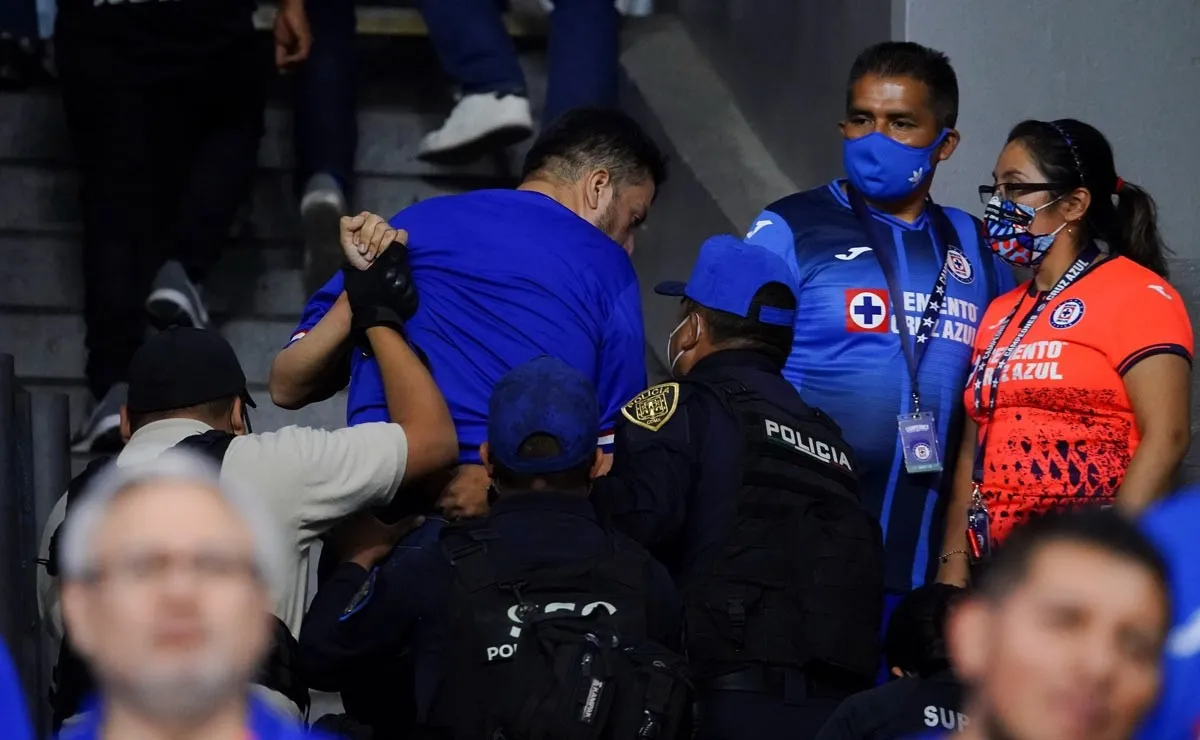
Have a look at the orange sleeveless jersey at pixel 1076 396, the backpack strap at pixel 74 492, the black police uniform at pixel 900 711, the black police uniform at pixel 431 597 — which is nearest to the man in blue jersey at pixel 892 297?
the orange sleeveless jersey at pixel 1076 396

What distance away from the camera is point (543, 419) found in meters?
3.46

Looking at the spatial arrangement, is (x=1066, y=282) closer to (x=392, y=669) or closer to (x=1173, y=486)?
(x=1173, y=486)

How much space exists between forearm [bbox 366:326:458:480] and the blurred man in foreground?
1.59 m

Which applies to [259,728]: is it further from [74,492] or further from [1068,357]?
[1068,357]

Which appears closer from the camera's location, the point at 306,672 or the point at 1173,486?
the point at 306,672

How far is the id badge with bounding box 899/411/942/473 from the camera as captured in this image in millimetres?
4379

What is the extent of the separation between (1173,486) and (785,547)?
0.91m

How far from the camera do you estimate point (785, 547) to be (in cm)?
379

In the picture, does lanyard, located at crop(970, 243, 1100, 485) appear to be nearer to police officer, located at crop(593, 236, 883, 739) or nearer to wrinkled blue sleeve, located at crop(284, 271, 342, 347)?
police officer, located at crop(593, 236, 883, 739)

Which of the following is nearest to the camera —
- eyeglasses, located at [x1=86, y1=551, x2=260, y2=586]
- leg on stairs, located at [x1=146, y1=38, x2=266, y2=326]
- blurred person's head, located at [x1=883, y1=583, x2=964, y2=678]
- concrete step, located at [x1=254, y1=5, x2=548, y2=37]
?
eyeglasses, located at [x1=86, y1=551, x2=260, y2=586]

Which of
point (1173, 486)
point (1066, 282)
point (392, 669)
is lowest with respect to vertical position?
point (392, 669)

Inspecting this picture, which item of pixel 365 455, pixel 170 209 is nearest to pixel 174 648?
pixel 365 455

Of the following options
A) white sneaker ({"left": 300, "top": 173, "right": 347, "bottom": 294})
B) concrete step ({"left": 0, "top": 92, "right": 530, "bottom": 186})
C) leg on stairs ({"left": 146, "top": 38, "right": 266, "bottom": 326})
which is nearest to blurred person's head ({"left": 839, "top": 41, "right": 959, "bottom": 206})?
white sneaker ({"left": 300, "top": 173, "right": 347, "bottom": 294})

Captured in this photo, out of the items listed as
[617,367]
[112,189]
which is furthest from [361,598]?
[112,189]
